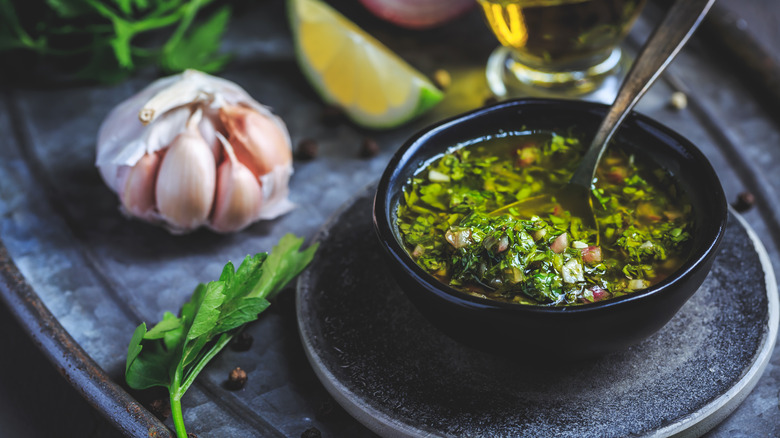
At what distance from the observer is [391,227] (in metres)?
1.47

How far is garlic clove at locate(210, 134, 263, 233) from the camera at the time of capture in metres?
1.87

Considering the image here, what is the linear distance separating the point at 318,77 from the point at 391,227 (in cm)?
104

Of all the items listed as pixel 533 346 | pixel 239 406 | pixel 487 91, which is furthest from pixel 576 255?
pixel 487 91

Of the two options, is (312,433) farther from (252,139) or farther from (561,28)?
(561,28)

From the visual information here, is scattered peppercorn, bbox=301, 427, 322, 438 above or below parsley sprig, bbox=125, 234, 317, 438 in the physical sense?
below

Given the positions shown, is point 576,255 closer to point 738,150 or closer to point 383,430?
point 383,430

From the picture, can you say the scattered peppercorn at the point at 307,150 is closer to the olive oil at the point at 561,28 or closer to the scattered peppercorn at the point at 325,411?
the olive oil at the point at 561,28

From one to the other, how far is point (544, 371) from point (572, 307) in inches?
9.2

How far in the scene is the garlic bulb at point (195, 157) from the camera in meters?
1.84

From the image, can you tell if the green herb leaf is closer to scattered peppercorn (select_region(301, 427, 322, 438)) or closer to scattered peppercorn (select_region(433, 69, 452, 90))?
scattered peppercorn (select_region(433, 69, 452, 90))

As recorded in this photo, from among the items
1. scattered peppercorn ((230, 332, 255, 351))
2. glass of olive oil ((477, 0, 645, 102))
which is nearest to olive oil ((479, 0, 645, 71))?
glass of olive oil ((477, 0, 645, 102))

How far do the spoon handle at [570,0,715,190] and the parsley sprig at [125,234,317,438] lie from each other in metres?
0.67

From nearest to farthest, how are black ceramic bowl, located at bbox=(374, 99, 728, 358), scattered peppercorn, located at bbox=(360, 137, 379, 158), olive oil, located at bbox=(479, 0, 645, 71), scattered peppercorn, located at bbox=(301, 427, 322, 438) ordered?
black ceramic bowl, located at bbox=(374, 99, 728, 358) → scattered peppercorn, located at bbox=(301, 427, 322, 438) → olive oil, located at bbox=(479, 0, 645, 71) → scattered peppercorn, located at bbox=(360, 137, 379, 158)

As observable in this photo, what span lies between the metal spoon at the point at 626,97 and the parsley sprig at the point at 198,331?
0.49m
